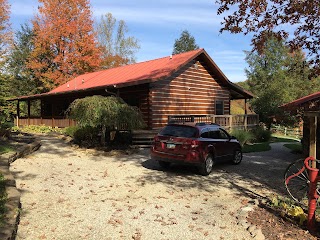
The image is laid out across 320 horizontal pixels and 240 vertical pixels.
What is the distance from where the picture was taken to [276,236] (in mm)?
5160

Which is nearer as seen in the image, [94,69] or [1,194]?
[1,194]

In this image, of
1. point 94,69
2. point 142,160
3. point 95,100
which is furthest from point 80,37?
point 142,160

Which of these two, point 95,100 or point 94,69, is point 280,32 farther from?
point 94,69

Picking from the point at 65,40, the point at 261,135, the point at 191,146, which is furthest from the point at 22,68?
the point at 191,146

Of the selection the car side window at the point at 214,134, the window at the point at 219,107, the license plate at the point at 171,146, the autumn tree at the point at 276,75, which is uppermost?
the autumn tree at the point at 276,75

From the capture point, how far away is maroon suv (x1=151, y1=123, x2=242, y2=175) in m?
9.23

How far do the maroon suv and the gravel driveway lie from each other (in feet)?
1.54

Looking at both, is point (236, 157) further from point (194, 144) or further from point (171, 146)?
point (171, 146)

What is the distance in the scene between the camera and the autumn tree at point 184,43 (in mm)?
61125

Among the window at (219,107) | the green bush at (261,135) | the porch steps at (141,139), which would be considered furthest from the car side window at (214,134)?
the window at (219,107)

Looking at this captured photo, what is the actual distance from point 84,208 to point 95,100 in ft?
25.8

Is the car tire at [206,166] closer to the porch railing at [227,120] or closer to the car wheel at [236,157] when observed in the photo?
the car wheel at [236,157]

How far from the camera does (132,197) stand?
718cm

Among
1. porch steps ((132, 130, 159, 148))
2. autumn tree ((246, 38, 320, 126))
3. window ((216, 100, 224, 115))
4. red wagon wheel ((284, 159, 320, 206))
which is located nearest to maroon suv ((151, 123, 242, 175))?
red wagon wheel ((284, 159, 320, 206))
